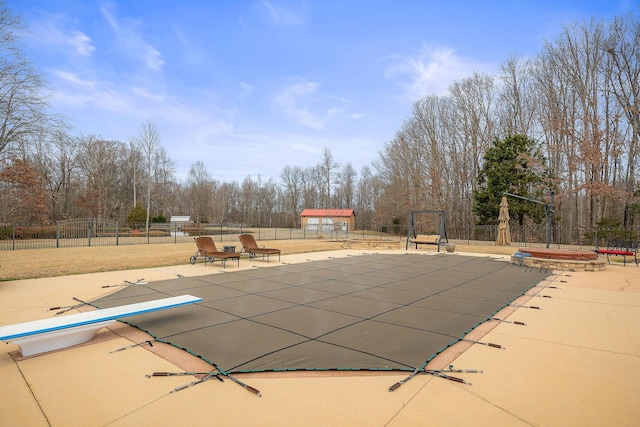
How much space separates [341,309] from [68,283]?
6.89 m

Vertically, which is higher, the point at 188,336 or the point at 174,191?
the point at 174,191

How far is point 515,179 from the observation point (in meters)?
28.5

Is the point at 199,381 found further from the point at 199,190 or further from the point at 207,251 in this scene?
the point at 199,190

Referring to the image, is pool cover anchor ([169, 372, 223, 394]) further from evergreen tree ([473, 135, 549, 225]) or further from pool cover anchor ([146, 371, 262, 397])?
evergreen tree ([473, 135, 549, 225])

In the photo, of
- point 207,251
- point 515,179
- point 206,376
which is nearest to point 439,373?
point 206,376

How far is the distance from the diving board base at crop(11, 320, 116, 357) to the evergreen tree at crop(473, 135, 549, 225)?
29.3 meters

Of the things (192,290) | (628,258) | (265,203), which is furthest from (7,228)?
(265,203)

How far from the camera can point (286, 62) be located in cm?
2061

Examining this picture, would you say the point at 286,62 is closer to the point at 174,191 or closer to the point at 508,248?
the point at 508,248

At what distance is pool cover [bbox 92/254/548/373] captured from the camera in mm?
3979

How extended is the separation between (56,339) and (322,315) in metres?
3.56

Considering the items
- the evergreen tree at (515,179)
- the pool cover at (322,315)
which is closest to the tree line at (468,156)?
the evergreen tree at (515,179)

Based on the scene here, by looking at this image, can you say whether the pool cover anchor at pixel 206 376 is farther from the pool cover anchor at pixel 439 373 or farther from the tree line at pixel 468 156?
the tree line at pixel 468 156

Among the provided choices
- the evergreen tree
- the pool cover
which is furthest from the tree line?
the pool cover
